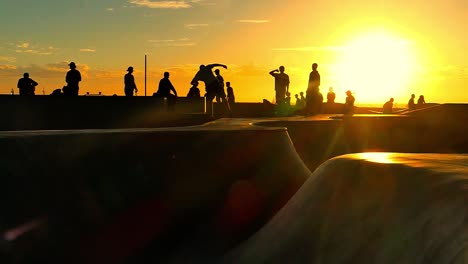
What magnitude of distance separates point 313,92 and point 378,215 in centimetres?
1708

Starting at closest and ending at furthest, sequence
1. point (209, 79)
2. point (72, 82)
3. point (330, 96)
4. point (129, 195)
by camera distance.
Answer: point (129, 195), point (209, 79), point (72, 82), point (330, 96)

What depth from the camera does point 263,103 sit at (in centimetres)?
3028

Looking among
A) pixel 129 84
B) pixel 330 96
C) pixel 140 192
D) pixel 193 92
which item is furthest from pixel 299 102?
pixel 140 192

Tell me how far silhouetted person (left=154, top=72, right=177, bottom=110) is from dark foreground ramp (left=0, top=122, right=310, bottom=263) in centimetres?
1180

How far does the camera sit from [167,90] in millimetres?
19016

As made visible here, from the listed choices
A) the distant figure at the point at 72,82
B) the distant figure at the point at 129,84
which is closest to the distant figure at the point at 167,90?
the distant figure at the point at 129,84

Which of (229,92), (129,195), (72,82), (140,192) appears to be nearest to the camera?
(129,195)

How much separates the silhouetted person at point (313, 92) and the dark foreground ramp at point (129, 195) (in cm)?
1192

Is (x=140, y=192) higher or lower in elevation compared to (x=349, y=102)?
lower

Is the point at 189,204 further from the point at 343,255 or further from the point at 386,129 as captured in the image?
the point at 386,129

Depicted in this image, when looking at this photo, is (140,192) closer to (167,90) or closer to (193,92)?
(167,90)

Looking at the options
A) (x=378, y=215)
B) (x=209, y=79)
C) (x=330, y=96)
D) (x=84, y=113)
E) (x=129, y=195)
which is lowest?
(x=129, y=195)

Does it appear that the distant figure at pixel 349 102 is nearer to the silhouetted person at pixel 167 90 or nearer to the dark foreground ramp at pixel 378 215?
the silhouetted person at pixel 167 90

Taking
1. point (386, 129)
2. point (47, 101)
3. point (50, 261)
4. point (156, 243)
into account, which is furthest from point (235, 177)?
point (47, 101)
